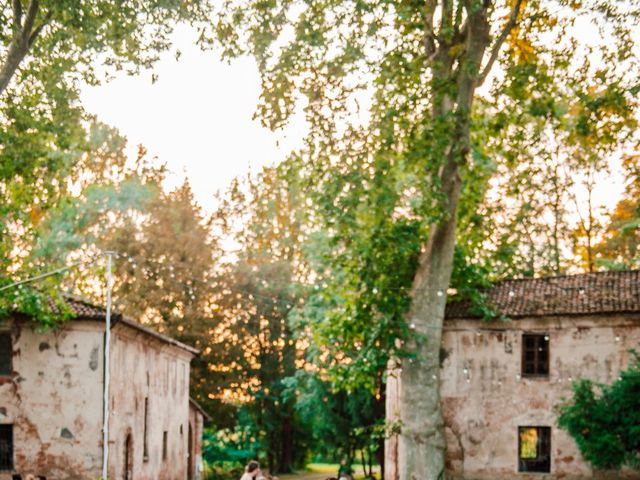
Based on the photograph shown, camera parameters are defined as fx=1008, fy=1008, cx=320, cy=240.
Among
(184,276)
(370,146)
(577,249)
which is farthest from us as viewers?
(184,276)

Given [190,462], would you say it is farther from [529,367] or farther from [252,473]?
[252,473]

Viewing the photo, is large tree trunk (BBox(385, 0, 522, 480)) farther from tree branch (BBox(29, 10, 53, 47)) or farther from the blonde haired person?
tree branch (BBox(29, 10, 53, 47))

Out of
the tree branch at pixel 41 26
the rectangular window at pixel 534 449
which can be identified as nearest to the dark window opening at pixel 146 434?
the rectangular window at pixel 534 449

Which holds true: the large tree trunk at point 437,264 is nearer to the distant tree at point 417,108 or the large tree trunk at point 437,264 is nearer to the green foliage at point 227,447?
the distant tree at point 417,108

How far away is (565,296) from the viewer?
98.7 ft

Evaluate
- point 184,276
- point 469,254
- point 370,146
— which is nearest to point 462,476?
point 469,254

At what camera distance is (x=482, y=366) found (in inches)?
1196

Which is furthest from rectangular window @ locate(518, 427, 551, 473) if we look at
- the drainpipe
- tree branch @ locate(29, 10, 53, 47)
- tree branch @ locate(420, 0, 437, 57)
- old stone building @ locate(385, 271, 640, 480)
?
tree branch @ locate(29, 10, 53, 47)

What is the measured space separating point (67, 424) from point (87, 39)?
36.4ft

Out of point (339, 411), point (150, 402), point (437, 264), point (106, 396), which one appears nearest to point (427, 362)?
point (437, 264)

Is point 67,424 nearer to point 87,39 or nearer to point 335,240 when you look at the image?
point 335,240

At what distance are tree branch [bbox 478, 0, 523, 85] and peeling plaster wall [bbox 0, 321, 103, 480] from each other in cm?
1198

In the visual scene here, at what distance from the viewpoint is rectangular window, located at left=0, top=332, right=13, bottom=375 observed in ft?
88.3

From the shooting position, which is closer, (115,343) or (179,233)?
(115,343)
